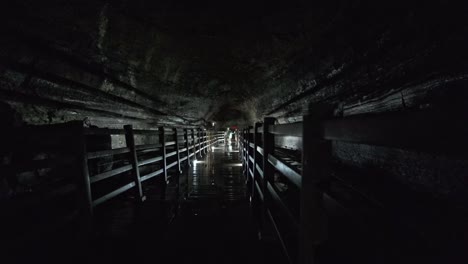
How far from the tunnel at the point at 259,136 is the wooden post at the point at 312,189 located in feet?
0.03

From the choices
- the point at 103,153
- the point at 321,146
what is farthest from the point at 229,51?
the point at 321,146

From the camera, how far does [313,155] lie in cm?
134

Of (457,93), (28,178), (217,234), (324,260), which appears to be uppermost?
(457,93)

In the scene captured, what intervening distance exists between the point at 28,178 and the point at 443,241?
539cm

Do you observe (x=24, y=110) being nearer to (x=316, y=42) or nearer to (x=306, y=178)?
(x=306, y=178)

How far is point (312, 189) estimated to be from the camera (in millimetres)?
1387

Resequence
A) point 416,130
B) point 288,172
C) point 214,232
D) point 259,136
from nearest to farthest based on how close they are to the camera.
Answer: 1. point 416,130
2. point 288,172
3. point 214,232
4. point 259,136

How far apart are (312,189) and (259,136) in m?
2.59

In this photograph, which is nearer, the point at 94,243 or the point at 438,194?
the point at 438,194

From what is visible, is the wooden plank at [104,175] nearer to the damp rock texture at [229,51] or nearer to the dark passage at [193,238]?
the dark passage at [193,238]

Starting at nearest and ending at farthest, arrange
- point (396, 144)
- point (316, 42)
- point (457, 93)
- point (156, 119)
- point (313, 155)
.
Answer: point (396, 144) → point (313, 155) → point (457, 93) → point (316, 42) → point (156, 119)

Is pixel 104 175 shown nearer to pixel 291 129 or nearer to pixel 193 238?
pixel 193 238

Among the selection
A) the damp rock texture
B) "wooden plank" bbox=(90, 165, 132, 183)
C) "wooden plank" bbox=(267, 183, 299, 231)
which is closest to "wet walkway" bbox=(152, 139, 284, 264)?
"wooden plank" bbox=(267, 183, 299, 231)

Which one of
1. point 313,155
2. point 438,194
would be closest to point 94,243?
point 313,155
